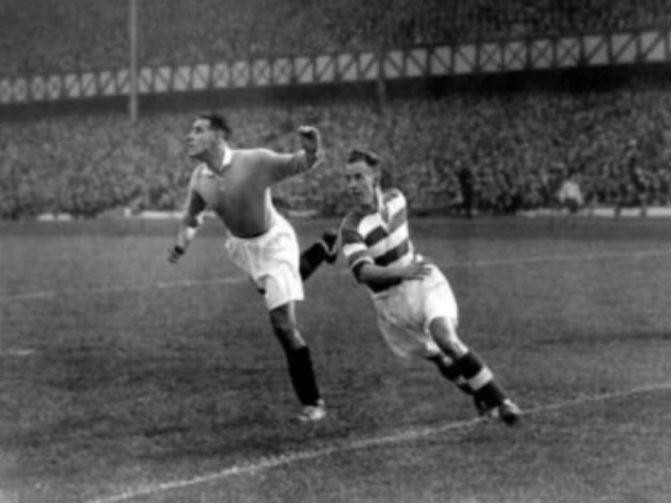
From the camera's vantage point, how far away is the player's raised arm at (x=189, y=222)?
10148 millimetres

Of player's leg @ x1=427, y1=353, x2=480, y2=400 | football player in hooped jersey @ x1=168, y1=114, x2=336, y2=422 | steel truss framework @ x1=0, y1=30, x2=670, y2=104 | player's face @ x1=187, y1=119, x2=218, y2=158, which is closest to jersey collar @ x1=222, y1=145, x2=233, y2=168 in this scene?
football player in hooped jersey @ x1=168, y1=114, x2=336, y2=422

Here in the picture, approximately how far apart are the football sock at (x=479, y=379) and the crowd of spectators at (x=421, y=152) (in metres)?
29.0

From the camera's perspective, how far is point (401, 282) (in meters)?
9.05

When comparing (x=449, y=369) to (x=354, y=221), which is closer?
(x=354, y=221)

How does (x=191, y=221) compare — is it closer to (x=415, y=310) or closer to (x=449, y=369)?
(x=415, y=310)

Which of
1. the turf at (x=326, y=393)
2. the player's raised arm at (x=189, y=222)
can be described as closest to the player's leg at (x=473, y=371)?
the turf at (x=326, y=393)

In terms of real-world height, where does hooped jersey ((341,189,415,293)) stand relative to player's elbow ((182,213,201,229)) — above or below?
above

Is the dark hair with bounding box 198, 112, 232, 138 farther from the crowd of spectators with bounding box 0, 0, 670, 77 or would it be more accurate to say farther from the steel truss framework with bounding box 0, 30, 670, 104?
the steel truss framework with bounding box 0, 30, 670, 104

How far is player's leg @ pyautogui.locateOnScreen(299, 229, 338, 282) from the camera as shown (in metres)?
10.2

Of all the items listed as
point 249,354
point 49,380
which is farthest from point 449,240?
point 49,380

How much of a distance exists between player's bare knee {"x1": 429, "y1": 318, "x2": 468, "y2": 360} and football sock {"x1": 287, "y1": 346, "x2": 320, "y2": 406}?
1.15 m

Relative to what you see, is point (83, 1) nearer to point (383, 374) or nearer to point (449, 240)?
point (449, 240)

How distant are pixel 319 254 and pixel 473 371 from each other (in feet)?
6.11

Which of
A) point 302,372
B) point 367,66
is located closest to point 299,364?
point 302,372
